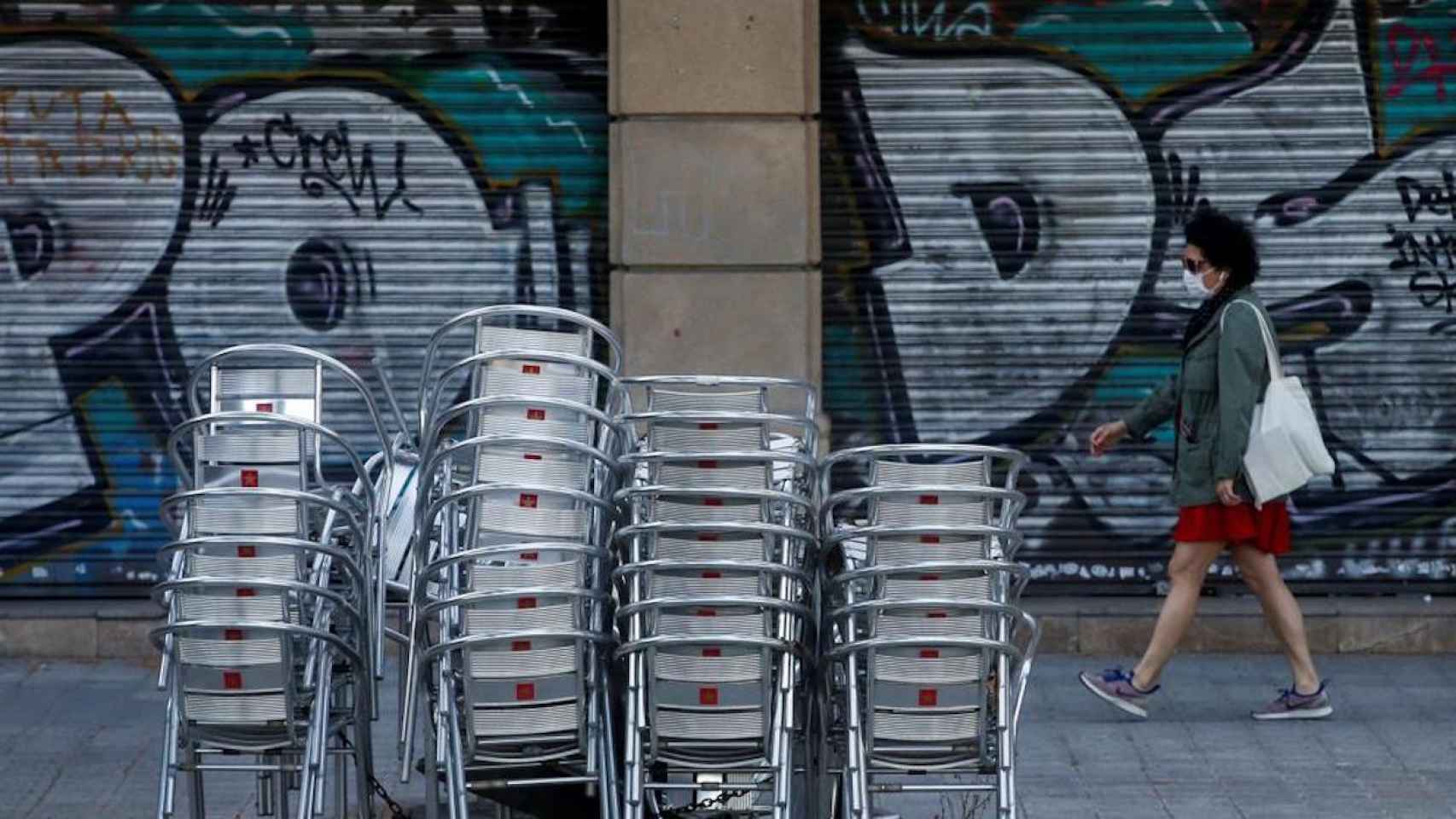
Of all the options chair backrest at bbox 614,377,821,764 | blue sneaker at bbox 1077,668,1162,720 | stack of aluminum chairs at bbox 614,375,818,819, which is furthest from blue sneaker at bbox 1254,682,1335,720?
chair backrest at bbox 614,377,821,764

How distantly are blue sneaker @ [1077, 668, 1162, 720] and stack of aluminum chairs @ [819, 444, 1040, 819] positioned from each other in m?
2.76

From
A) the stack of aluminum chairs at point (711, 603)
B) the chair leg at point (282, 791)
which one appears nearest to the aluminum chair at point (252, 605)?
the chair leg at point (282, 791)

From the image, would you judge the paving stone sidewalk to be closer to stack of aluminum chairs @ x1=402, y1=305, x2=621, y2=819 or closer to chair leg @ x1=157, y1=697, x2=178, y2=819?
stack of aluminum chairs @ x1=402, y1=305, x2=621, y2=819

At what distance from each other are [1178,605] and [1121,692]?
0.40 meters

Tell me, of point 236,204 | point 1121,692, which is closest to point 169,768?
point 1121,692

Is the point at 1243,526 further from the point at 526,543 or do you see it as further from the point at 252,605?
the point at 252,605

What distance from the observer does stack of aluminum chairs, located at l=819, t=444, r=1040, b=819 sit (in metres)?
5.34

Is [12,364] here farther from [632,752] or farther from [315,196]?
[632,752]

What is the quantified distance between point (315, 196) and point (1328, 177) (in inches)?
176

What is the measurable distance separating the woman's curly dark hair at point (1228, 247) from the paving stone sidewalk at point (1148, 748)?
5.53ft

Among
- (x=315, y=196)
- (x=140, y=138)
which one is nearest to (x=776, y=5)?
(x=315, y=196)

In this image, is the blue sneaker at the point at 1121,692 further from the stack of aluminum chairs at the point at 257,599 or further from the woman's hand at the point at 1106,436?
the stack of aluminum chairs at the point at 257,599

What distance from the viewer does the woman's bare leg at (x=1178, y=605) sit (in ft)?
26.4

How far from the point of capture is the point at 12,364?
961 centimetres
